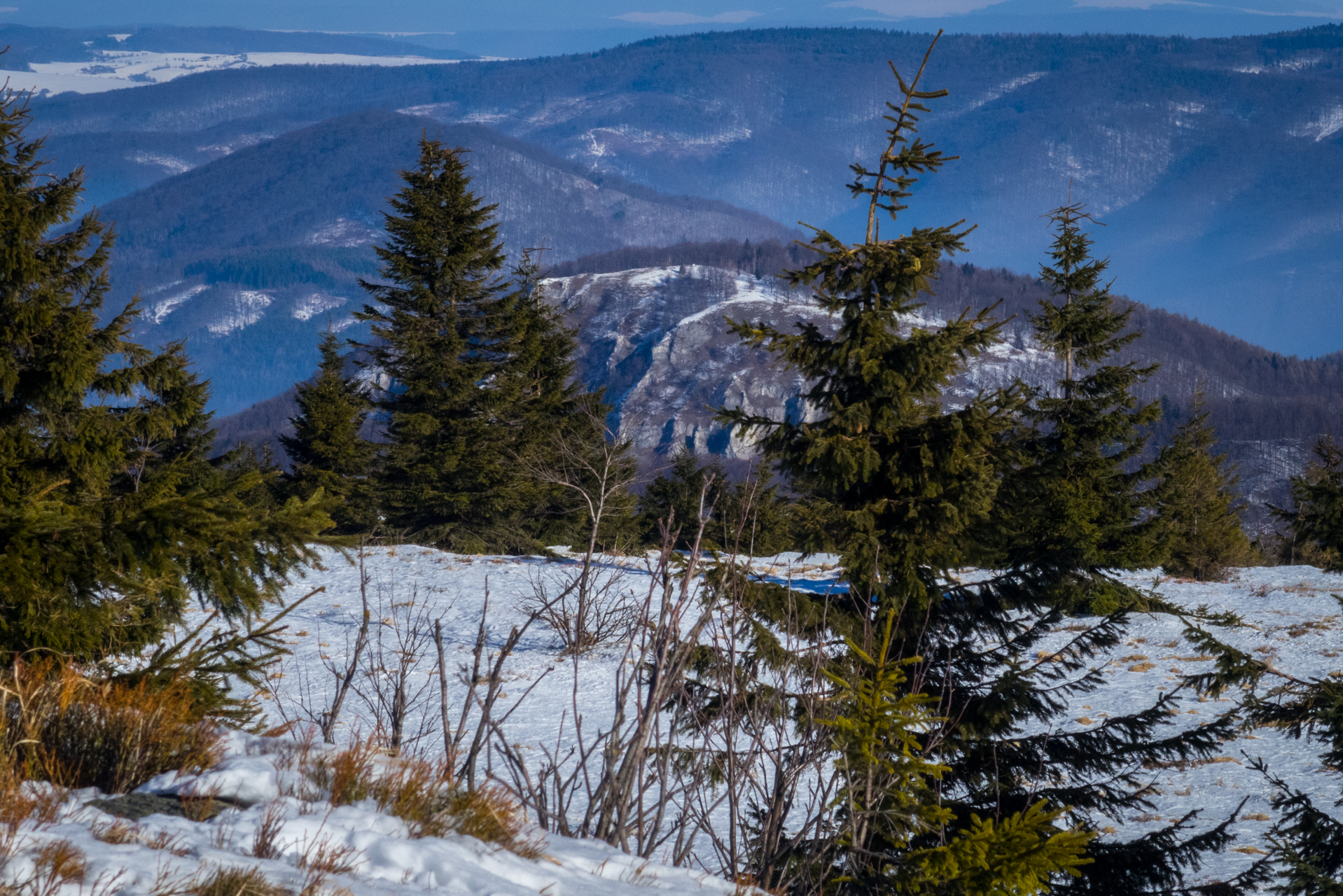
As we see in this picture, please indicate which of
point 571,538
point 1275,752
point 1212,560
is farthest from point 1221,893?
point 1212,560

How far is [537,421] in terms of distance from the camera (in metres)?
25.7

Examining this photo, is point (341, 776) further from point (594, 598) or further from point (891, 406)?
point (594, 598)

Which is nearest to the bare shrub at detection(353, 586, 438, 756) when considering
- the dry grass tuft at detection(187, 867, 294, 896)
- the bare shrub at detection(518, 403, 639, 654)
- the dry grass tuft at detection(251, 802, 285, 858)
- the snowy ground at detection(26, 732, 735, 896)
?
the bare shrub at detection(518, 403, 639, 654)

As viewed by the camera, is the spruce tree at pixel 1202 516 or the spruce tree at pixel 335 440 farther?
the spruce tree at pixel 335 440

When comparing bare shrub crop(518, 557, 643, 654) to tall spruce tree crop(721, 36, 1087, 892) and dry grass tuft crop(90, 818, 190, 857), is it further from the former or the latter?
dry grass tuft crop(90, 818, 190, 857)

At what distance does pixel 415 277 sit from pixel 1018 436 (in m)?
18.5

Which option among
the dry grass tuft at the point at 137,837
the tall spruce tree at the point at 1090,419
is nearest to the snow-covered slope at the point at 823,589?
the tall spruce tree at the point at 1090,419

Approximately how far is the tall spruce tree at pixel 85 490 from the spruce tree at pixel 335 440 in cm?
1603

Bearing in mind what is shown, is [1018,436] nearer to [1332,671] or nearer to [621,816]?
[621,816]

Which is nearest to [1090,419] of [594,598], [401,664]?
[594,598]

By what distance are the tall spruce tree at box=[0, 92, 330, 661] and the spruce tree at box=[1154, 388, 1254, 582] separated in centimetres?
2451

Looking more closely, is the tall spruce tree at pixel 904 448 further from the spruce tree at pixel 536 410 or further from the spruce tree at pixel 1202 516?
the spruce tree at pixel 1202 516

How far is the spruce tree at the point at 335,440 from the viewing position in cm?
2877

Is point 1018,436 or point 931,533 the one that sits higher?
point 1018,436
